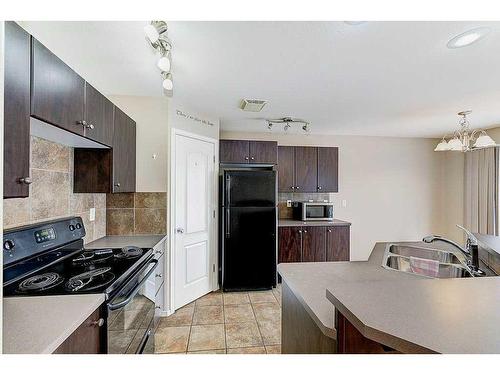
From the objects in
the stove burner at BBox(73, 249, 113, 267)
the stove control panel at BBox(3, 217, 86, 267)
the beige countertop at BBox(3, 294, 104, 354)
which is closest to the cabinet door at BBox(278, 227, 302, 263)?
the stove burner at BBox(73, 249, 113, 267)

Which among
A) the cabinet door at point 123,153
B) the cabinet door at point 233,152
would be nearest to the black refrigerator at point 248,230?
the cabinet door at point 233,152

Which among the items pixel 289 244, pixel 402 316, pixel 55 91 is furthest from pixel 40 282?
pixel 289 244

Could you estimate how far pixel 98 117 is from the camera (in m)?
1.89

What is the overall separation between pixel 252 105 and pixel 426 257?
2182mm

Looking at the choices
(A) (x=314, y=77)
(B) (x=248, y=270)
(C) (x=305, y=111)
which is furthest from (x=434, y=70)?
(B) (x=248, y=270)

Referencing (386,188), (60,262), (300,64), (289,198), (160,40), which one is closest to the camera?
(160,40)

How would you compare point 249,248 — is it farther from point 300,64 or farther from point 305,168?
point 300,64

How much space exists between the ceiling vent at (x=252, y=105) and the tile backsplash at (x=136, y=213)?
131 cm

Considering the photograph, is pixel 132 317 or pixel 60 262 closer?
pixel 132 317

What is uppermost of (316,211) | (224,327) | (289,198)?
(289,198)

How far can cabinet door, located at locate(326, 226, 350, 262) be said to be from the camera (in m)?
3.90

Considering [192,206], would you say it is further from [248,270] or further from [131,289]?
[131,289]

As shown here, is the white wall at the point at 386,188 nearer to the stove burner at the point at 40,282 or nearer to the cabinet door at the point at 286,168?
the cabinet door at the point at 286,168

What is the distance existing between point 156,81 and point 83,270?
1.64 meters
